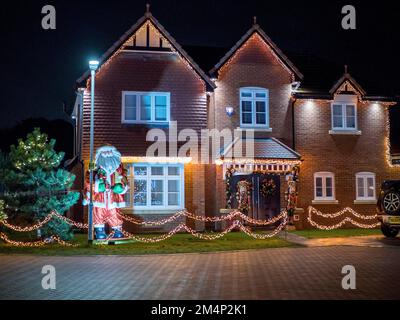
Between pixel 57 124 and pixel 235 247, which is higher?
pixel 57 124

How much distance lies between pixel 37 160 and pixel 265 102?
1095 cm

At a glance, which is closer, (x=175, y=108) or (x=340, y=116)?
(x=175, y=108)

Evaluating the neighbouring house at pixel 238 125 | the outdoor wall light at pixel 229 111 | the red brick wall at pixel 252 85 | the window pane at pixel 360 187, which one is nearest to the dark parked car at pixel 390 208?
the neighbouring house at pixel 238 125

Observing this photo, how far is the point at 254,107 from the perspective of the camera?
2492 centimetres

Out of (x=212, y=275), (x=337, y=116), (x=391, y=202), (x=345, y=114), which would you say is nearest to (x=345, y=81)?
(x=345, y=114)

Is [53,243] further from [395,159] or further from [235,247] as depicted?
[395,159]

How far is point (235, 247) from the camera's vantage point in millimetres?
17625

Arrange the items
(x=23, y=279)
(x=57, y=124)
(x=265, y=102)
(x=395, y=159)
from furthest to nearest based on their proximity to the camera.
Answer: (x=57, y=124)
(x=395, y=159)
(x=265, y=102)
(x=23, y=279)

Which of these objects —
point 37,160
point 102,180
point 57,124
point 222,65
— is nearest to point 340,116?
point 222,65

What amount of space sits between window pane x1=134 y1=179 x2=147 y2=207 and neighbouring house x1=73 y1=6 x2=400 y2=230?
44 mm

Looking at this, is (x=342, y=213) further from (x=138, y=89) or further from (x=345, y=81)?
(x=138, y=89)

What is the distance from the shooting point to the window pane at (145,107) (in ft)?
76.4

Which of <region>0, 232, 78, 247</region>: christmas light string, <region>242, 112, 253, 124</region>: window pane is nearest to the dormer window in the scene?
<region>242, 112, 253, 124</region>: window pane

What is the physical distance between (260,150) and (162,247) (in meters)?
7.74
